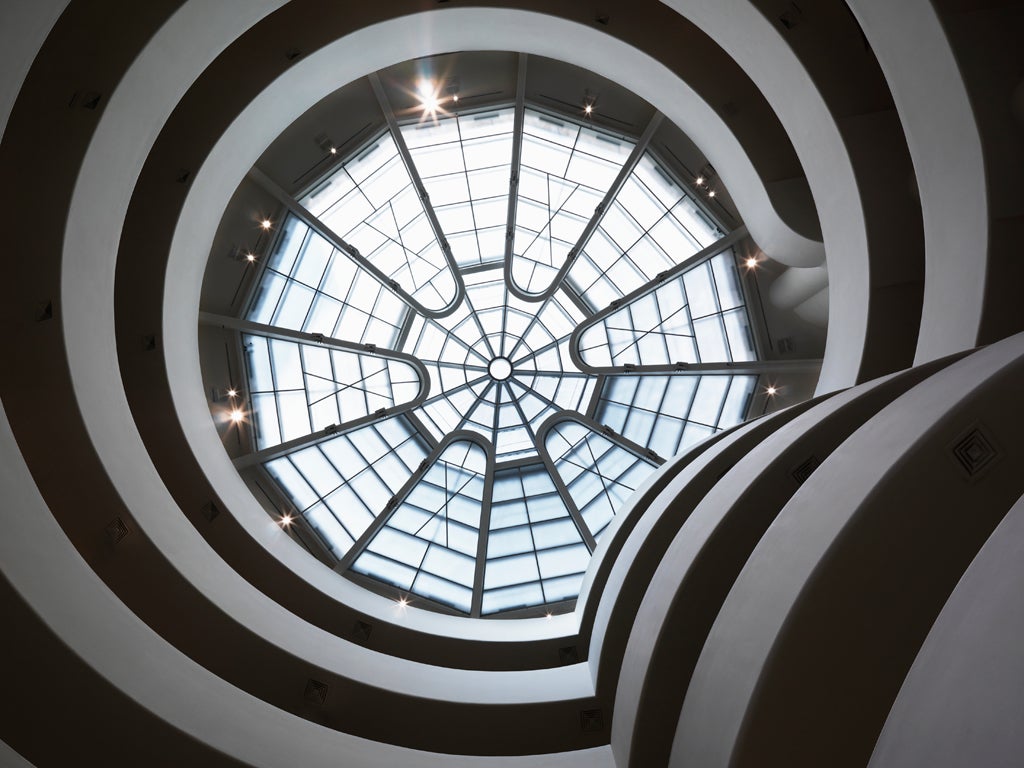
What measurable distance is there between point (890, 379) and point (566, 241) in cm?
1099

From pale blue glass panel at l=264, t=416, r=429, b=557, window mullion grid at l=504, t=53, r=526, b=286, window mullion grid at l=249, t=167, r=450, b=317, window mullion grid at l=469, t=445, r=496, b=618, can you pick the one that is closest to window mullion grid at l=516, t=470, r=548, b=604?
window mullion grid at l=469, t=445, r=496, b=618

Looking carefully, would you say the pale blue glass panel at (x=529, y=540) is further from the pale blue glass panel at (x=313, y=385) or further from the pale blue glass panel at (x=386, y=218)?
the pale blue glass panel at (x=386, y=218)

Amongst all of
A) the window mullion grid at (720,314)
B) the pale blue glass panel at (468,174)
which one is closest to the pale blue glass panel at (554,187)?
the pale blue glass panel at (468,174)

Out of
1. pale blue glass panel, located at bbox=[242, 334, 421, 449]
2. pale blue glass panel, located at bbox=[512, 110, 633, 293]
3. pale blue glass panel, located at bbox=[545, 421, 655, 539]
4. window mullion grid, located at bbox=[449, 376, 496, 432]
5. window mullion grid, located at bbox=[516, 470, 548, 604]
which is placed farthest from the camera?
window mullion grid, located at bbox=[449, 376, 496, 432]

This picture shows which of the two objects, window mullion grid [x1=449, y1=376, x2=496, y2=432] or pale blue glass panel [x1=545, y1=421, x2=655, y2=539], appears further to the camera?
window mullion grid [x1=449, y1=376, x2=496, y2=432]

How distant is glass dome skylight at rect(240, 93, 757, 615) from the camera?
15250mm

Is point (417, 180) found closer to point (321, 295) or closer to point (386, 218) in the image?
point (386, 218)

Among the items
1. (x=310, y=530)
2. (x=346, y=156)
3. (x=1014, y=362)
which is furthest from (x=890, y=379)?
(x=310, y=530)

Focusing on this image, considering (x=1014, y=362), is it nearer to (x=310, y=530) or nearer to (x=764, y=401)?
(x=764, y=401)

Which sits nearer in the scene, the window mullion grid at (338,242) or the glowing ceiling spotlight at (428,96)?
the glowing ceiling spotlight at (428,96)

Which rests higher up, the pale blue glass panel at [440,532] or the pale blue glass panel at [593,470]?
the pale blue glass panel at [593,470]

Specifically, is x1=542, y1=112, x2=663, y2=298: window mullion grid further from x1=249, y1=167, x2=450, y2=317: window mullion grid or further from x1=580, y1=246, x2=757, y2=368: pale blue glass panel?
x1=249, y1=167, x2=450, y2=317: window mullion grid

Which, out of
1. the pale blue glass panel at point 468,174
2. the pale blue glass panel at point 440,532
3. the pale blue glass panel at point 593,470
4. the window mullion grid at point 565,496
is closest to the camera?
the pale blue glass panel at point 468,174

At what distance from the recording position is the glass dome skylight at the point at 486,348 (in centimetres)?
1525
